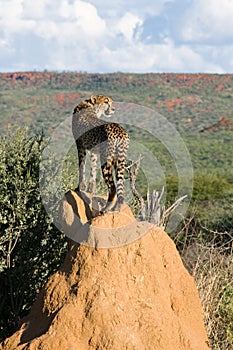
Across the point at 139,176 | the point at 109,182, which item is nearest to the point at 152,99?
the point at 139,176

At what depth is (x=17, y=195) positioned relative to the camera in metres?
10.9

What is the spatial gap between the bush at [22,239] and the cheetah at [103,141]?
206 cm

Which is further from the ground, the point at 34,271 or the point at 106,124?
the point at 106,124

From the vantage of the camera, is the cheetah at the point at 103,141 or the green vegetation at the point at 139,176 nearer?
the cheetah at the point at 103,141

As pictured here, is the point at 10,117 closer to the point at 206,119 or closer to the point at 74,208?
the point at 206,119

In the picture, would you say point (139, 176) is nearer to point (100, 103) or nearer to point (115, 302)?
point (100, 103)

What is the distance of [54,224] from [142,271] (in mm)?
3278

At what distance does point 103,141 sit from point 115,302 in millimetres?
1963

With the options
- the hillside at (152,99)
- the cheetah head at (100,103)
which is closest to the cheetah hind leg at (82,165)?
the cheetah head at (100,103)

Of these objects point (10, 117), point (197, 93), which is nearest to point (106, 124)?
point (10, 117)

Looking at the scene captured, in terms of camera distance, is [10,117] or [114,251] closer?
[114,251]

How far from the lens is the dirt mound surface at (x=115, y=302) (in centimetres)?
754

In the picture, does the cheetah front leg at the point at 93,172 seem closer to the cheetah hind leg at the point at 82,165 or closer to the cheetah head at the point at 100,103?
the cheetah hind leg at the point at 82,165

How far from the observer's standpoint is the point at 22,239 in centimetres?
1116
